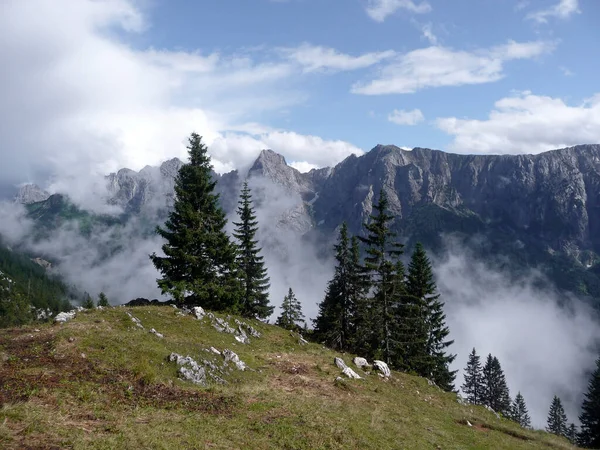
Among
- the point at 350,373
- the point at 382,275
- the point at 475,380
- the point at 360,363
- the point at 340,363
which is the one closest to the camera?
the point at 350,373

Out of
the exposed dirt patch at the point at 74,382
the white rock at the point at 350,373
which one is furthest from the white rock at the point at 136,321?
the white rock at the point at 350,373

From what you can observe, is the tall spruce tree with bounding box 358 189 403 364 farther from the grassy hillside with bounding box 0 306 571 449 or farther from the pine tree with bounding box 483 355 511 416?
the pine tree with bounding box 483 355 511 416

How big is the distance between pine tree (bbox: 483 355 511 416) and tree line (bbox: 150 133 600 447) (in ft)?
80.9

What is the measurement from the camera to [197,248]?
36.4m

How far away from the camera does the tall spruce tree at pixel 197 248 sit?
34.6 m

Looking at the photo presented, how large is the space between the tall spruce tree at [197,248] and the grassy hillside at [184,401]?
6149 millimetres

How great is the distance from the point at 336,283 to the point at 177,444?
40.9 meters

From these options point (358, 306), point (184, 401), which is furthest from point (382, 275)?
point (184, 401)

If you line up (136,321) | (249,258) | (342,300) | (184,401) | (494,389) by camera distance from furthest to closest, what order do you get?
(494,389), (249,258), (342,300), (136,321), (184,401)

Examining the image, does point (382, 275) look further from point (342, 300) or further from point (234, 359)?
point (234, 359)

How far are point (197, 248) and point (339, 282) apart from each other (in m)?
22.0

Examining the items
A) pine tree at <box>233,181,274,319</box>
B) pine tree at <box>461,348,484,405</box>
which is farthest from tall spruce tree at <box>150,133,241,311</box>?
pine tree at <box>461,348,484,405</box>

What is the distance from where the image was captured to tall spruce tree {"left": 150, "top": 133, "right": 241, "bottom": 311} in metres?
34.6

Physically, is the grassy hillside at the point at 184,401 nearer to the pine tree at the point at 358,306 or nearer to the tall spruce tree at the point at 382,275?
the tall spruce tree at the point at 382,275
